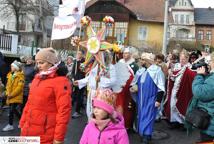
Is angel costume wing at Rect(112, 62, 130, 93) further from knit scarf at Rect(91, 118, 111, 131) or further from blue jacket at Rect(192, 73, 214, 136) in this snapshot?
knit scarf at Rect(91, 118, 111, 131)

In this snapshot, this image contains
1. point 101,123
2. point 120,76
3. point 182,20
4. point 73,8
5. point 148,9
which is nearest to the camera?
point 101,123

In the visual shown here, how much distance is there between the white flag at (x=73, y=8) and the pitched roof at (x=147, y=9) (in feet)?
162

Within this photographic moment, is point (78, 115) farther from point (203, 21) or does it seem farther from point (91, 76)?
point (203, 21)

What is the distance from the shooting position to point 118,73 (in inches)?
313

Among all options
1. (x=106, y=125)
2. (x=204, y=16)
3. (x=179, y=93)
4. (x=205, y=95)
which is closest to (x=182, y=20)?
(x=204, y=16)

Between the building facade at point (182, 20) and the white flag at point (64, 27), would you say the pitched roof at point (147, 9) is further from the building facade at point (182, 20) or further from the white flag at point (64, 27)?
the white flag at point (64, 27)

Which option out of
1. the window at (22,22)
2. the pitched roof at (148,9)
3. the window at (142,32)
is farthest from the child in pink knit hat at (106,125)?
the window at (22,22)

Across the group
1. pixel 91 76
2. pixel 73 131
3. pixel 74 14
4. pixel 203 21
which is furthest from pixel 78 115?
pixel 203 21

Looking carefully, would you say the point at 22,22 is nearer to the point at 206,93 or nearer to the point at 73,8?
the point at 73,8

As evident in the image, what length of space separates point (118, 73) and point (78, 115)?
11.1 feet

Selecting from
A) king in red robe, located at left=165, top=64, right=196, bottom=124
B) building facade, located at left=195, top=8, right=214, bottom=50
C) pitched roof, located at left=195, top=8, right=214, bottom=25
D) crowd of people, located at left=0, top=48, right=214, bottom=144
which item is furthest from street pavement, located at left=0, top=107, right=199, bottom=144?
pitched roof, located at left=195, top=8, right=214, bottom=25

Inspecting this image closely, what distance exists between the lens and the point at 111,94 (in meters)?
4.19

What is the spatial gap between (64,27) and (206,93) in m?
5.06

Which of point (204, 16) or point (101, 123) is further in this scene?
point (204, 16)
